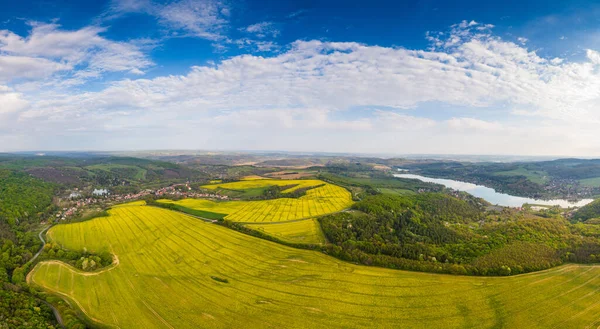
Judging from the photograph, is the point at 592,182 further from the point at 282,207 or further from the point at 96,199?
the point at 96,199

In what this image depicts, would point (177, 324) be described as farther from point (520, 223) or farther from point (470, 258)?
point (520, 223)

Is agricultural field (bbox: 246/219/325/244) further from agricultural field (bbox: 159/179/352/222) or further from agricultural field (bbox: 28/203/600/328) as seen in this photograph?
agricultural field (bbox: 159/179/352/222)

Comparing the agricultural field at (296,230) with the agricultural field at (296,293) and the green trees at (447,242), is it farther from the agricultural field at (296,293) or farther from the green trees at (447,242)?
the agricultural field at (296,293)

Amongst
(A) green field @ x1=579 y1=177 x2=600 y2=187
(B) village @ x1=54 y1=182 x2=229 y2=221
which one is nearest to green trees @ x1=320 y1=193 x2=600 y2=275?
(B) village @ x1=54 y1=182 x2=229 y2=221

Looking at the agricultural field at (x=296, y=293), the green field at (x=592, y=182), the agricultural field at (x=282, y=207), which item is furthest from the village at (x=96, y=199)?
the green field at (x=592, y=182)

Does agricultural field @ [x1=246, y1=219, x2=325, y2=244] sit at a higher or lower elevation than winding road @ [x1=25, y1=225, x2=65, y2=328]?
higher

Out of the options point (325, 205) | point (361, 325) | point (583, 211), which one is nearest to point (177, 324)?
point (361, 325)

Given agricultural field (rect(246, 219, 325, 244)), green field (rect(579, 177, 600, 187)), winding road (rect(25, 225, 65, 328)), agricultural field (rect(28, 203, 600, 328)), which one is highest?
green field (rect(579, 177, 600, 187))
